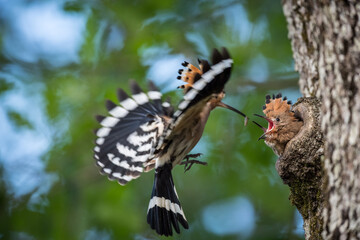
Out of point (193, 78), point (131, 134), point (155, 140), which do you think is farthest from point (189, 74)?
point (131, 134)

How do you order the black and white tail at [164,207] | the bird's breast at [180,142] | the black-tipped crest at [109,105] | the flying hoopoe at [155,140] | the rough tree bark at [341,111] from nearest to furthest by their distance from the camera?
the rough tree bark at [341,111] < the flying hoopoe at [155,140] < the bird's breast at [180,142] < the black and white tail at [164,207] < the black-tipped crest at [109,105]

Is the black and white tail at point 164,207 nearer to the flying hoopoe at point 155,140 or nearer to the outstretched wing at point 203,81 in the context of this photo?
the flying hoopoe at point 155,140

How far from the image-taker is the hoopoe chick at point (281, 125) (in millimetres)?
2652

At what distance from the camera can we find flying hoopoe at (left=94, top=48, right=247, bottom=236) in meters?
2.56

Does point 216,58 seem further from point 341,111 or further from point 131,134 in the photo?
point 131,134

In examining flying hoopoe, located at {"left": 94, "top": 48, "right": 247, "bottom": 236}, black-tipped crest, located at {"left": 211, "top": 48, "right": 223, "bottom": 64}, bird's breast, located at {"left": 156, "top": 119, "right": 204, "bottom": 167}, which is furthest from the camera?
bird's breast, located at {"left": 156, "top": 119, "right": 204, "bottom": 167}

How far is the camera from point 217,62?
219cm

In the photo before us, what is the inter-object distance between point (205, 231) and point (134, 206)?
0.75m

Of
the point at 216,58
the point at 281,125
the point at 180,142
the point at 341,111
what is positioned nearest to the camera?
the point at 341,111

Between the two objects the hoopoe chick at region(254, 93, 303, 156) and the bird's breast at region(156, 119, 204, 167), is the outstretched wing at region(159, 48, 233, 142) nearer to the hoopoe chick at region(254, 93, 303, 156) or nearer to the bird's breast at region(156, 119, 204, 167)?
the bird's breast at region(156, 119, 204, 167)

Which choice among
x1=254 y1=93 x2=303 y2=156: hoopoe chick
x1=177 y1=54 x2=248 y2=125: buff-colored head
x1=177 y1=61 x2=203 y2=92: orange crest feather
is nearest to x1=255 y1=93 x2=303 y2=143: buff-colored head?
x1=254 y1=93 x2=303 y2=156: hoopoe chick

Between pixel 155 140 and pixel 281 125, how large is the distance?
0.86 meters

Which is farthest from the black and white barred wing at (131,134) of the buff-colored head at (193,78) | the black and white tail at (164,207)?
the buff-colored head at (193,78)

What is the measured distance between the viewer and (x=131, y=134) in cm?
331
